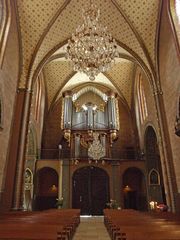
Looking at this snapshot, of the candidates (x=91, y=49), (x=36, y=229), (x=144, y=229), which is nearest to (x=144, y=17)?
(x=91, y=49)

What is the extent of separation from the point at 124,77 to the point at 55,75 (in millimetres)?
5584

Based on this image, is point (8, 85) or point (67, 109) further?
point (67, 109)

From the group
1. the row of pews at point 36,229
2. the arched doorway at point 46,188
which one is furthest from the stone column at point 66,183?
the row of pews at point 36,229

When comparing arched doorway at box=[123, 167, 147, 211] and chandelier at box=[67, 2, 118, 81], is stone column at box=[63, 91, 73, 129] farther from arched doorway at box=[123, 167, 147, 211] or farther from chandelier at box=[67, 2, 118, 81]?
chandelier at box=[67, 2, 118, 81]

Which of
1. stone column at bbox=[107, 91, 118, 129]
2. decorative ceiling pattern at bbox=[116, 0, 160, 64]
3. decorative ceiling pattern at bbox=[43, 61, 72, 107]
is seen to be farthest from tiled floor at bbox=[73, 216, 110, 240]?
decorative ceiling pattern at bbox=[43, 61, 72, 107]

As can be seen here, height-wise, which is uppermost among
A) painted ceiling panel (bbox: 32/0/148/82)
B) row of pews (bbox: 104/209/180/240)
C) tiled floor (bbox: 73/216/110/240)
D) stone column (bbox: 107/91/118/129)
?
painted ceiling panel (bbox: 32/0/148/82)

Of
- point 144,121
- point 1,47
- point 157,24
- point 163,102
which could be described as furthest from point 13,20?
point 144,121

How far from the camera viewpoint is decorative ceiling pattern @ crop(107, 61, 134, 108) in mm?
16969

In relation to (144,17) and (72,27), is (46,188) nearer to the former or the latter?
(72,27)

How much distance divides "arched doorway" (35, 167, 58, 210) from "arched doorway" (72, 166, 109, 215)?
1.95m

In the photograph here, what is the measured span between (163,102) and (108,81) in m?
8.99

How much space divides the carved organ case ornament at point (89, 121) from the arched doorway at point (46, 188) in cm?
318

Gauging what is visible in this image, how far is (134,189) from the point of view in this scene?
1798 cm

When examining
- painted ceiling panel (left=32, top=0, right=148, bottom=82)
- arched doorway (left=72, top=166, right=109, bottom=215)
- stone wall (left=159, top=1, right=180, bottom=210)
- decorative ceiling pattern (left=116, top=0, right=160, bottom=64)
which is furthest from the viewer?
arched doorway (left=72, top=166, right=109, bottom=215)
